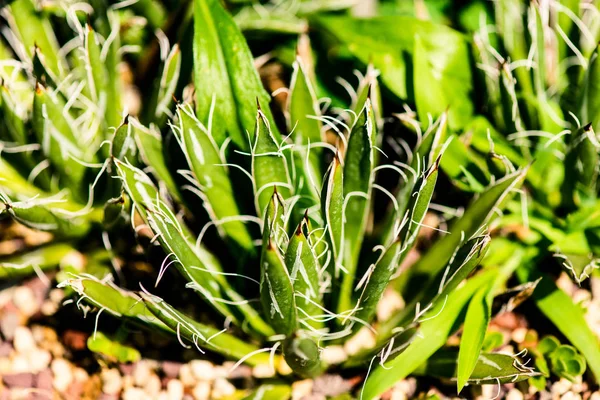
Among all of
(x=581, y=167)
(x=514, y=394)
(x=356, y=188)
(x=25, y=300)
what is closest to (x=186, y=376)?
(x=25, y=300)

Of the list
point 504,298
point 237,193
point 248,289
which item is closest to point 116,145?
point 237,193

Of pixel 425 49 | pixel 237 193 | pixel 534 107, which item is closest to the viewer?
pixel 237 193

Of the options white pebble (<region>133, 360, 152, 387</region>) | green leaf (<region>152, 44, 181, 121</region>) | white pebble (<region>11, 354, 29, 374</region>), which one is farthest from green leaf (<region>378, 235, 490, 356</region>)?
white pebble (<region>11, 354, 29, 374</region>)

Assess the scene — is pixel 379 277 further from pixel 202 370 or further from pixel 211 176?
pixel 202 370

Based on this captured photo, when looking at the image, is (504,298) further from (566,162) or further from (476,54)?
(476,54)

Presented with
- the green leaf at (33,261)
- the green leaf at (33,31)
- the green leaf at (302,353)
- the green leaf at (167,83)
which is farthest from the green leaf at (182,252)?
the green leaf at (33,31)

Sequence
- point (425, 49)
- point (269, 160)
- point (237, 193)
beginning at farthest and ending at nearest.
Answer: point (425, 49), point (237, 193), point (269, 160)

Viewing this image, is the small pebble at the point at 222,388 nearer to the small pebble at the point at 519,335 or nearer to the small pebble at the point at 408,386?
the small pebble at the point at 408,386
